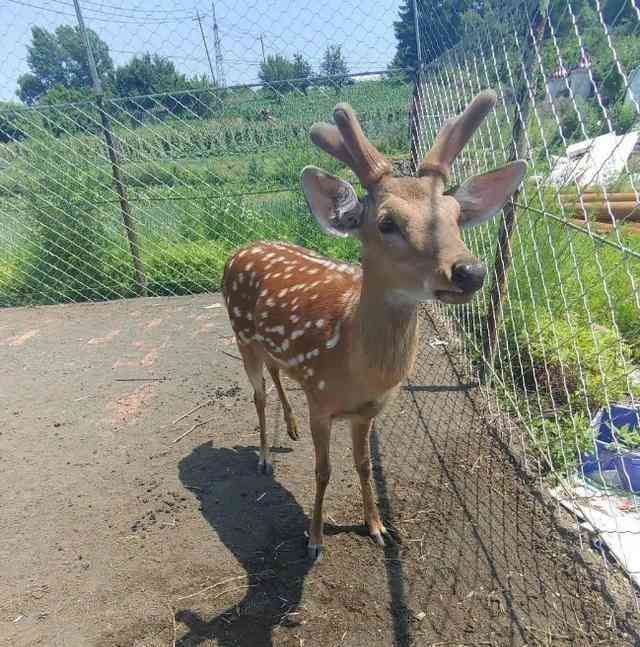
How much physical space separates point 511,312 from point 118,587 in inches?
126

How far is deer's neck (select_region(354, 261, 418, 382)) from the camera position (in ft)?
6.57

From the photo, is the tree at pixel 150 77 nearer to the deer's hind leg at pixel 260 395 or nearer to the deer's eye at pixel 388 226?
the deer's hind leg at pixel 260 395

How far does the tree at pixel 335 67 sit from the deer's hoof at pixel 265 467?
4.84 metres

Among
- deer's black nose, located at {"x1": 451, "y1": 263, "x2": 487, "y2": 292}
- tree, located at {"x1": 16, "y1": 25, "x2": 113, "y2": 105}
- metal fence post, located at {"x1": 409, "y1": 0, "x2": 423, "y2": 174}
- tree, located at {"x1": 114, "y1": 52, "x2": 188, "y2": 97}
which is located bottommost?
deer's black nose, located at {"x1": 451, "y1": 263, "x2": 487, "y2": 292}

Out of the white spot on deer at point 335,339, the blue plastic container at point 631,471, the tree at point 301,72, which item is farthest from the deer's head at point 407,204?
the tree at point 301,72

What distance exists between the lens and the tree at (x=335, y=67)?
5.98 meters

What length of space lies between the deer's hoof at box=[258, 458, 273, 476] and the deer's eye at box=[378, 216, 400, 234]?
77.5 inches

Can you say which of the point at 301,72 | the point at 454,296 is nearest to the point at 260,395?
the point at 454,296

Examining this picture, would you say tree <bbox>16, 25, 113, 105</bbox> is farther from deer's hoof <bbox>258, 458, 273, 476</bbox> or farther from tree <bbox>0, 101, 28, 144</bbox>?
deer's hoof <bbox>258, 458, 273, 476</bbox>

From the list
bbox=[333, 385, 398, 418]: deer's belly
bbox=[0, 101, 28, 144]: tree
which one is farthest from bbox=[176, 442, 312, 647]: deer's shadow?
bbox=[0, 101, 28, 144]: tree

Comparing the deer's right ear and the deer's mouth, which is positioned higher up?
the deer's right ear

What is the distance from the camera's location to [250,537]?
2.70m

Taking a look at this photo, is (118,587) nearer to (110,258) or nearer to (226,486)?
(226,486)

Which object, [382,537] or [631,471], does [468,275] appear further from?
[631,471]
